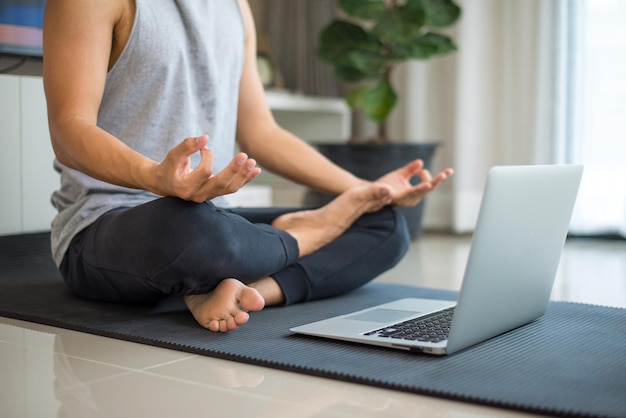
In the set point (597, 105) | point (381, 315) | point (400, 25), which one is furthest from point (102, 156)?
point (597, 105)

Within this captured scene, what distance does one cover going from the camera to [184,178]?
130cm

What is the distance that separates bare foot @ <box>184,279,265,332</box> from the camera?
1.42 metres

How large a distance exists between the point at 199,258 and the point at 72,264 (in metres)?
0.37

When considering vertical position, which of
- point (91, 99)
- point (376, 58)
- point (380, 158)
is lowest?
point (380, 158)

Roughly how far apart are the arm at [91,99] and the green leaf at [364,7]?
5.59ft

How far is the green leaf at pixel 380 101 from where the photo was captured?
11.0 ft

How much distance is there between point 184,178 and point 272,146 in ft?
2.28

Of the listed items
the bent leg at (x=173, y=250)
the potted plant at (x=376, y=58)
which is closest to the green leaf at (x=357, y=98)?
the potted plant at (x=376, y=58)

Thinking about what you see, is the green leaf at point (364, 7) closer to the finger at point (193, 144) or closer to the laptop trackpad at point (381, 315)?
the laptop trackpad at point (381, 315)

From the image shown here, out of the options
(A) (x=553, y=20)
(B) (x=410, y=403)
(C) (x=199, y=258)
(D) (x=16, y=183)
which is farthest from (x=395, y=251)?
(A) (x=553, y=20)

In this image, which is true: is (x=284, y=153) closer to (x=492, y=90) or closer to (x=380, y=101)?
(x=380, y=101)

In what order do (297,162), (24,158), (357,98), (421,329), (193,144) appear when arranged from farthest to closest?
1. (357,98)
2. (24,158)
3. (297,162)
4. (421,329)
5. (193,144)

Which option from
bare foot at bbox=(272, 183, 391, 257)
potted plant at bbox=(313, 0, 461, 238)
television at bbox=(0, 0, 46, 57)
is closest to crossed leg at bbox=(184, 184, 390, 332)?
bare foot at bbox=(272, 183, 391, 257)

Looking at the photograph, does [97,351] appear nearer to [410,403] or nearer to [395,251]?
[410,403]
